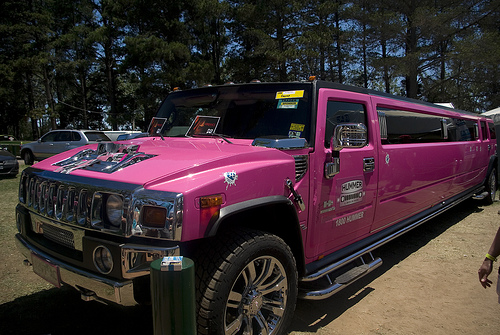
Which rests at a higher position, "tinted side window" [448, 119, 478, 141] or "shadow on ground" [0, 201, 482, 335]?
"tinted side window" [448, 119, 478, 141]

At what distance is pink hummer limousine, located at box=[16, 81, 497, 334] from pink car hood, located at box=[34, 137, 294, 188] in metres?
0.01

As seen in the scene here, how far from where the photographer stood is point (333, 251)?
10.7 feet

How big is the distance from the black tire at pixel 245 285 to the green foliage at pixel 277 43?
1804cm

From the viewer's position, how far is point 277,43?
21.0m

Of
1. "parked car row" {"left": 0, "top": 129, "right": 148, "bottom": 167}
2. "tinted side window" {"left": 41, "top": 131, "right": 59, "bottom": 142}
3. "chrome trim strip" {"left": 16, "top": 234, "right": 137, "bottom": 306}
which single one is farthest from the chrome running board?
"tinted side window" {"left": 41, "top": 131, "right": 59, "bottom": 142}

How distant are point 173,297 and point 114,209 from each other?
2.44 ft

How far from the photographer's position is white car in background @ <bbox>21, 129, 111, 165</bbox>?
15.2 meters

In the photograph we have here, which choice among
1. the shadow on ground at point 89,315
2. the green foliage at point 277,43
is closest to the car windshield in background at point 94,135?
the green foliage at point 277,43

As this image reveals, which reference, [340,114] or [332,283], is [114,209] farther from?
[340,114]

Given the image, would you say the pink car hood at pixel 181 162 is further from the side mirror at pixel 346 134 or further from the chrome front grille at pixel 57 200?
the side mirror at pixel 346 134

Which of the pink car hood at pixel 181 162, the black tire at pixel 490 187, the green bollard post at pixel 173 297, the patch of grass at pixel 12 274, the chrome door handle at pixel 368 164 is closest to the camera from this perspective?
the green bollard post at pixel 173 297

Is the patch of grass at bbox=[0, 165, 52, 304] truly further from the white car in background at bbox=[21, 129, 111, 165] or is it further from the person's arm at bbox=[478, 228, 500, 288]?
the white car in background at bbox=[21, 129, 111, 165]

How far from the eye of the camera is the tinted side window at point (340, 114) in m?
3.11

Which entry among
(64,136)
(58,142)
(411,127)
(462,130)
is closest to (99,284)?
(411,127)
